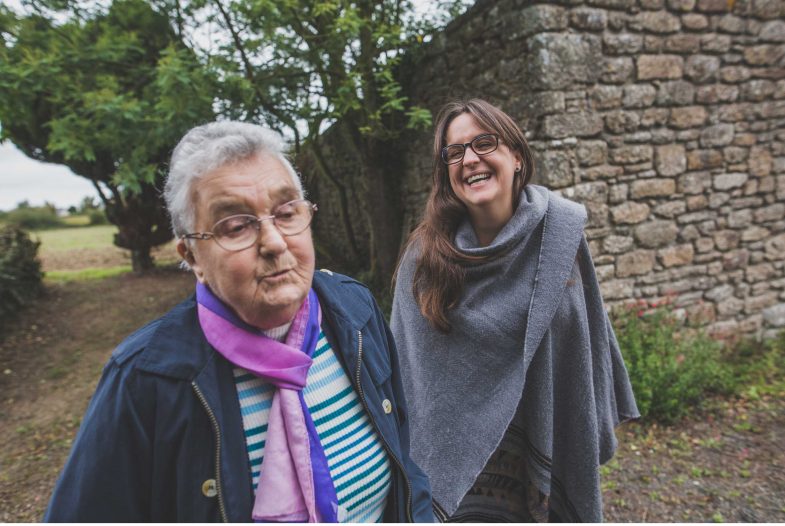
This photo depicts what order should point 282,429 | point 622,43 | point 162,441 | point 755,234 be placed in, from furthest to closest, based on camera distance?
point 755,234, point 622,43, point 282,429, point 162,441

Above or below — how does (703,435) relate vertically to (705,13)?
below

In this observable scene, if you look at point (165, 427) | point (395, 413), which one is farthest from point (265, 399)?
point (395, 413)

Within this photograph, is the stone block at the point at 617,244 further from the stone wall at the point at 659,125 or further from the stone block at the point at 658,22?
the stone block at the point at 658,22

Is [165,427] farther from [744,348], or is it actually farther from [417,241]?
[744,348]

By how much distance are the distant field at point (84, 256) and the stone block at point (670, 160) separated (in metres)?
9.78

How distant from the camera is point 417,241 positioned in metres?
2.04

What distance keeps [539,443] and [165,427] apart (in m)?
1.44

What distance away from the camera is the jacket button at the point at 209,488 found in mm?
964

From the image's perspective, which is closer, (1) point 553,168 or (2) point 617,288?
(1) point 553,168

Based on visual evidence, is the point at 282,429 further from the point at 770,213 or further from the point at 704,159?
the point at 770,213

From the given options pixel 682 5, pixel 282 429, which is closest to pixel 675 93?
pixel 682 5

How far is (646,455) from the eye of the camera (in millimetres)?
3201

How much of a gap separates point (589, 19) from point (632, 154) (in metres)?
1.23

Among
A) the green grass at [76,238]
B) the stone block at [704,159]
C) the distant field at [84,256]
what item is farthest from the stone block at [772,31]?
the green grass at [76,238]
